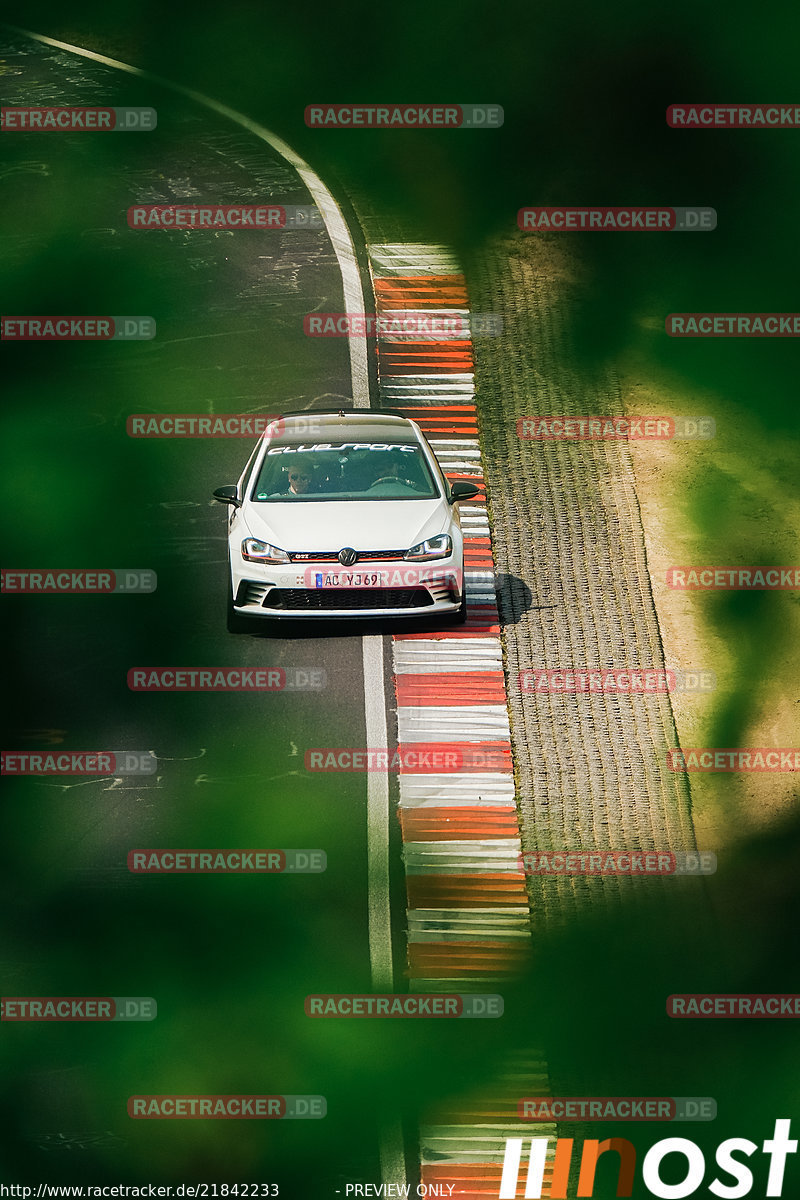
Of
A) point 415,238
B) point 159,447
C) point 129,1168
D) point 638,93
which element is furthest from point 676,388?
point 129,1168

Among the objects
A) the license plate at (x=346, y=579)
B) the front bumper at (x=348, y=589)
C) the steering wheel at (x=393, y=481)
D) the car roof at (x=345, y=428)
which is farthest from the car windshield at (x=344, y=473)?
the license plate at (x=346, y=579)

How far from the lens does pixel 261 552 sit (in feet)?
51.0

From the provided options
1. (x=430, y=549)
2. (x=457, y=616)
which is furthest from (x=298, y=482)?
(x=457, y=616)

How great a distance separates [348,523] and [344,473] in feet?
3.31

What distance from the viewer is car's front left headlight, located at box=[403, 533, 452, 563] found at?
1549 centimetres

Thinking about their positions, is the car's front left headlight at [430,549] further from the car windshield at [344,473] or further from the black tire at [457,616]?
the car windshield at [344,473]

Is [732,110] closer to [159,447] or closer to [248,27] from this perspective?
[248,27]

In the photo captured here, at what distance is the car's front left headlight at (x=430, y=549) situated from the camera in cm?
1549

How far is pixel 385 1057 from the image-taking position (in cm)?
1340

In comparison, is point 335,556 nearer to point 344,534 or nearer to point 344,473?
point 344,534

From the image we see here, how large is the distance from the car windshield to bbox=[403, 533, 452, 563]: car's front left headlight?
75cm

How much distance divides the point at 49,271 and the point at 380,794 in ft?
38.8

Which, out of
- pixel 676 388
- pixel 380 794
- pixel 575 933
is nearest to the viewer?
pixel 575 933

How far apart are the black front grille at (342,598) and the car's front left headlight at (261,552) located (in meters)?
0.30
